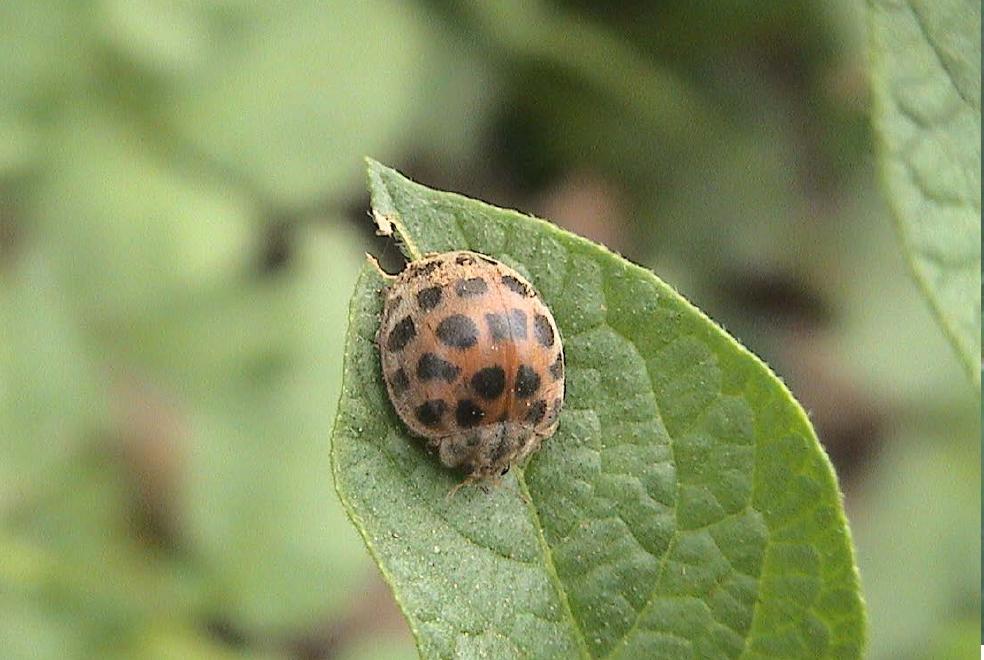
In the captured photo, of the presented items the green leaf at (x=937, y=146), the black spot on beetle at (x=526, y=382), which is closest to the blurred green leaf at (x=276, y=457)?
the black spot on beetle at (x=526, y=382)

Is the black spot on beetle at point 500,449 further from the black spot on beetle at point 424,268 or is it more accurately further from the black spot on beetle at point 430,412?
the black spot on beetle at point 424,268

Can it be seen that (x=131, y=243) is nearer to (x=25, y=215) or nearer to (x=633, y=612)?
(x=25, y=215)

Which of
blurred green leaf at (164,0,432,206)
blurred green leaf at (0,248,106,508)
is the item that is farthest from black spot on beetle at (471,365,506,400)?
blurred green leaf at (164,0,432,206)

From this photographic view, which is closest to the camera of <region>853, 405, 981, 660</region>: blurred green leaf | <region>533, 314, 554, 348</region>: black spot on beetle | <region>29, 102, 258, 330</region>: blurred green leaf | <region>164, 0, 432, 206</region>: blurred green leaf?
<region>533, 314, 554, 348</region>: black spot on beetle

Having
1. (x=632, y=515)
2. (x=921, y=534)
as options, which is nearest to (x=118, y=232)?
(x=632, y=515)

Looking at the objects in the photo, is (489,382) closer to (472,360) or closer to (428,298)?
(472,360)

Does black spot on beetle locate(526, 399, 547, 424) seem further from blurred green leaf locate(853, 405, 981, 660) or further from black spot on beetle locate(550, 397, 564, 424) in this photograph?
blurred green leaf locate(853, 405, 981, 660)

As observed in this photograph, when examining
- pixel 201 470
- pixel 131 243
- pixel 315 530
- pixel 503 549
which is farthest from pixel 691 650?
pixel 131 243
